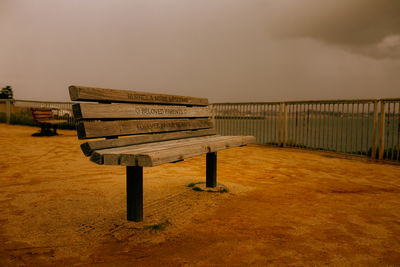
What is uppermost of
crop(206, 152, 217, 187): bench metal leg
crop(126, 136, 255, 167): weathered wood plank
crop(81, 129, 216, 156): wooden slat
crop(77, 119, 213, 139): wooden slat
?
crop(77, 119, 213, 139): wooden slat

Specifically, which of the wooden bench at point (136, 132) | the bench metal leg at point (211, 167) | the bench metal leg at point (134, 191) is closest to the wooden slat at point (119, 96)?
the wooden bench at point (136, 132)

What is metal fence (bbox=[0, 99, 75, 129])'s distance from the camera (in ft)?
43.0

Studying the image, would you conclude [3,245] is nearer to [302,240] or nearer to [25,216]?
[25,216]

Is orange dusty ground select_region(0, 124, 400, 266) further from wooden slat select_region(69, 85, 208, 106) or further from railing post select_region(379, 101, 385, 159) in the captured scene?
railing post select_region(379, 101, 385, 159)

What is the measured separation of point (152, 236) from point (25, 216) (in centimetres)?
127

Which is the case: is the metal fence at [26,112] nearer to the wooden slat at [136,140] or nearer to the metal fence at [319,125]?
the metal fence at [319,125]

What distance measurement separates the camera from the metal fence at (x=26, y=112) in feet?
43.0

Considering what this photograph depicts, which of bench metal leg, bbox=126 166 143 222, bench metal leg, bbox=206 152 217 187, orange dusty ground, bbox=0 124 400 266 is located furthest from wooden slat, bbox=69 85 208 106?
orange dusty ground, bbox=0 124 400 266

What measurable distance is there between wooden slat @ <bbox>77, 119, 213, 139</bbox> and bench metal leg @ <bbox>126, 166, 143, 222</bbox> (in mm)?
346

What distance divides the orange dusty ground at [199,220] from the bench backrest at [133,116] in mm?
709

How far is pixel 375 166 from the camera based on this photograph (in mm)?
5176

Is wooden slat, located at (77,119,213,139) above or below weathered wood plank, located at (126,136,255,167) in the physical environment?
above

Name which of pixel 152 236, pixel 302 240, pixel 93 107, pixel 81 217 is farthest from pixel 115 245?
pixel 302 240

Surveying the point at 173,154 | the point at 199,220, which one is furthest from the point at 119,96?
the point at 199,220
